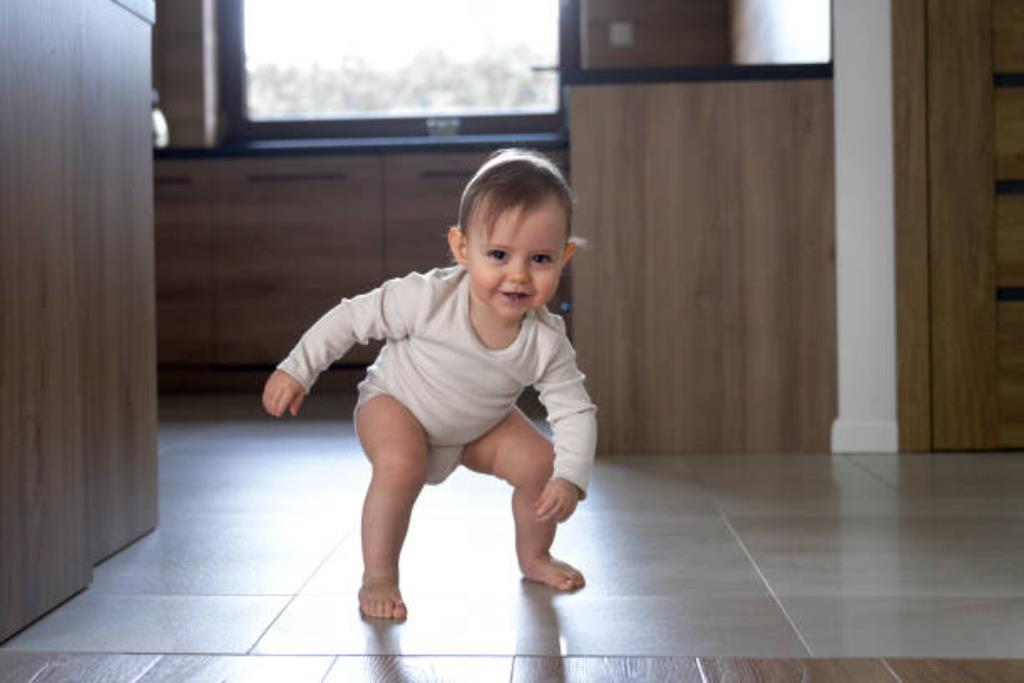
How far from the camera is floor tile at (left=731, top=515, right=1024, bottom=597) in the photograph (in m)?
1.75

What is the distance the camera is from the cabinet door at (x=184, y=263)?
4738 mm

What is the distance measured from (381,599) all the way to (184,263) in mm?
3328

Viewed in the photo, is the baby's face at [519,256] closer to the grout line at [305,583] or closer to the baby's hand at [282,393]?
the baby's hand at [282,393]

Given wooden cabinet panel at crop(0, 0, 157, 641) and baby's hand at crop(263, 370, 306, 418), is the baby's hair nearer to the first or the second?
baby's hand at crop(263, 370, 306, 418)

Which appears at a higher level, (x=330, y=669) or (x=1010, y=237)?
(x=1010, y=237)

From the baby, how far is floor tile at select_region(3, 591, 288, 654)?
14 centimetres

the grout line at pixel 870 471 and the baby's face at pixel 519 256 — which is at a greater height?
the baby's face at pixel 519 256

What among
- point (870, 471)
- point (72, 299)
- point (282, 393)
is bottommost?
point (870, 471)

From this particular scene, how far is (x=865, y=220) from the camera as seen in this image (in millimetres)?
3062

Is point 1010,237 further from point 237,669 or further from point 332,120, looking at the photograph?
point 332,120

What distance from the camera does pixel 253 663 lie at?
1.42 m

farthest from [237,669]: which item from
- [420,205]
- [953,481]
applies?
[420,205]

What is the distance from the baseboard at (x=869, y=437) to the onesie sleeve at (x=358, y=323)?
1.58 meters

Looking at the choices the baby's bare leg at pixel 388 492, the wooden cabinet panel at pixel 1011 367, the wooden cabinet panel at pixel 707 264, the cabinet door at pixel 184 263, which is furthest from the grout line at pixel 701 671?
the cabinet door at pixel 184 263
